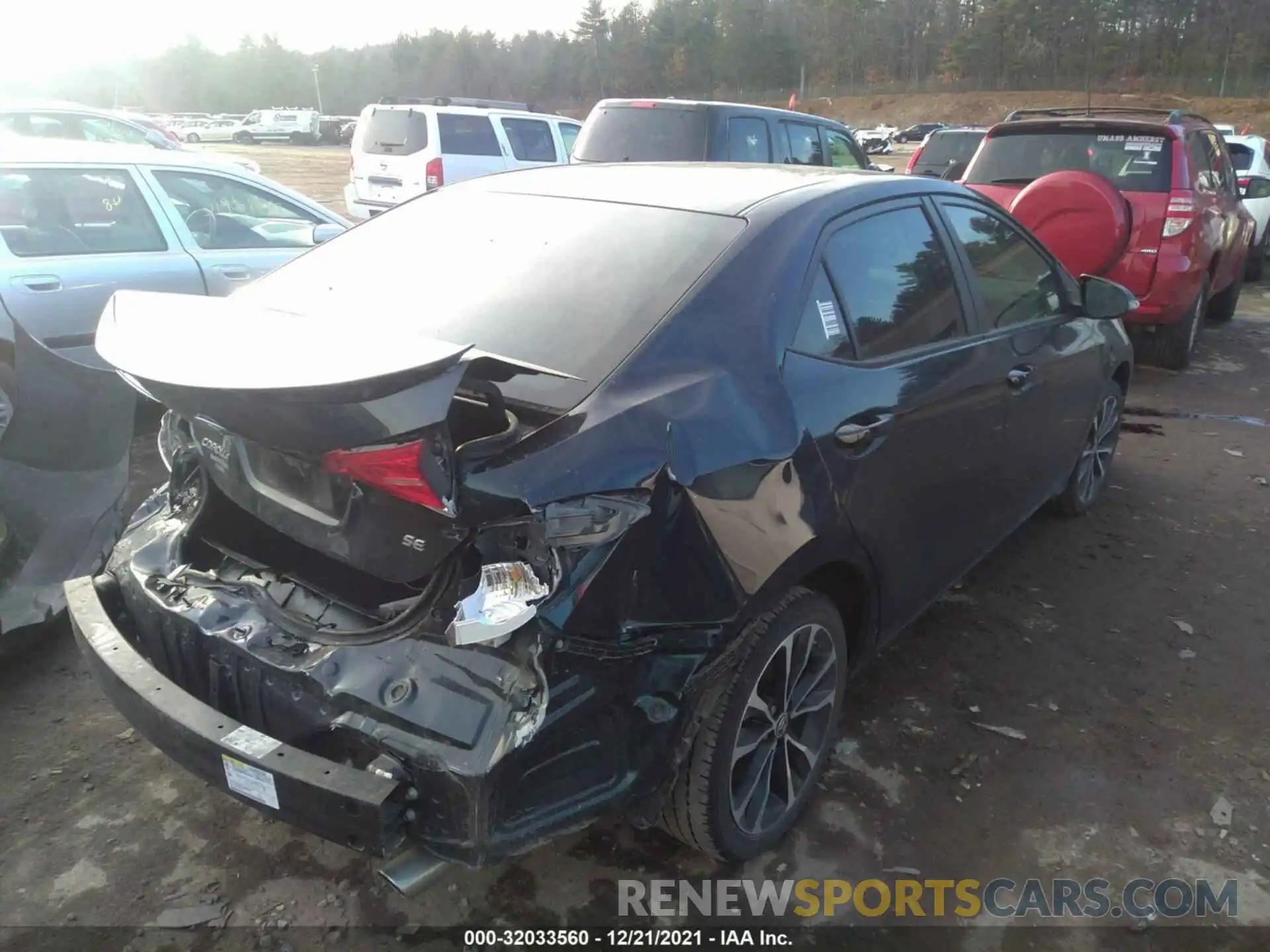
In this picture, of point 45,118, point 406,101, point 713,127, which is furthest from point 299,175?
point 713,127

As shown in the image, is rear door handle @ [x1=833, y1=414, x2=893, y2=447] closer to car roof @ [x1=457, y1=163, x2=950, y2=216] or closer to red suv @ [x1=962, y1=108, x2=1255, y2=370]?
car roof @ [x1=457, y1=163, x2=950, y2=216]

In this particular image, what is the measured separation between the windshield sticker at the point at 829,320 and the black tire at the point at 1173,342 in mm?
5967

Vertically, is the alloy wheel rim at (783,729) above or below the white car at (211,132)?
below

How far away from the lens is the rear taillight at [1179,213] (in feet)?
22.5

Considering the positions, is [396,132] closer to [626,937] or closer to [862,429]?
[862,429]

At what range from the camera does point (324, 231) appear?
5930 millimetres

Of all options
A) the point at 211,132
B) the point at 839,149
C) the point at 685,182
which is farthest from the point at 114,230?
the point at 211,132

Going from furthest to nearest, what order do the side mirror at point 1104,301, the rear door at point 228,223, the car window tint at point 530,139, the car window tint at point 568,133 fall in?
1. the car window tint at point 568,133
2. the car window tint at point 530,139
3. the rear door at point 228,223
4. the side mirror at point 1104,301

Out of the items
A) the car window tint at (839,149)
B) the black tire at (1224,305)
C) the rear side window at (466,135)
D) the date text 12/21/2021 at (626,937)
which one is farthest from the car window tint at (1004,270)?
the rear side window at (466,135)

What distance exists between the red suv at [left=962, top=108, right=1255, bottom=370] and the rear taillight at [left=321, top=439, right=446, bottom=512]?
18.7 ft

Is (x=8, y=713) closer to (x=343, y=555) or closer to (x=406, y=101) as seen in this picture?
(x=343, y=555)

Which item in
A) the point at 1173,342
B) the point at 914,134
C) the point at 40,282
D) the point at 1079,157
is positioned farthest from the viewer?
the point at 914,134

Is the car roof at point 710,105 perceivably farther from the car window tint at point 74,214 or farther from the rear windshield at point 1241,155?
the rear windshield at point 1241,155

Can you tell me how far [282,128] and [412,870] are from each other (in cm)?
5247
